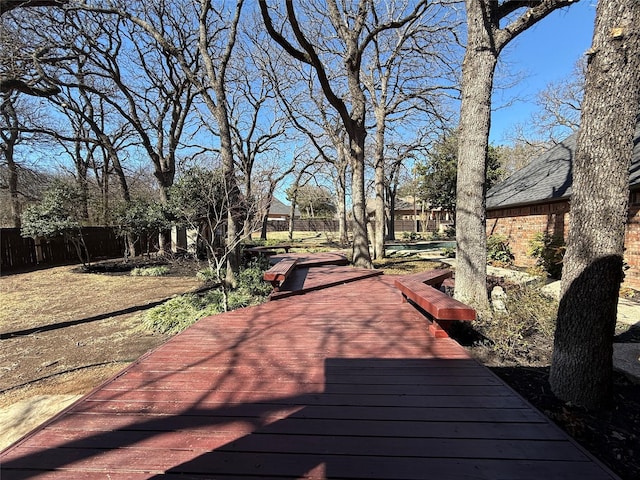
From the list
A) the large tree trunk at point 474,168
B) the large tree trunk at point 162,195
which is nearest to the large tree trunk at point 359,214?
the large tree trunk at point 474,168

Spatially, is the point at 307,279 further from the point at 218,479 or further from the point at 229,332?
the point at 218,479

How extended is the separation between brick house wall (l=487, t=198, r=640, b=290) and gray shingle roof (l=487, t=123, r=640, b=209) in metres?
0.32

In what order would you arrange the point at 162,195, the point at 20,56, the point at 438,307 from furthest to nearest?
the point at 162,195 < the point at 20,56 < the point at 438,307

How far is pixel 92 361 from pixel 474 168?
5.80 meters

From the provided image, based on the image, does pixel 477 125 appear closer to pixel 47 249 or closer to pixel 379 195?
pixel 379 195

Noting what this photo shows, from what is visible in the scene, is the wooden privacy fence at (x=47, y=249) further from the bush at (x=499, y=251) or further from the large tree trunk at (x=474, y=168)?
the bush at (x=499, y=251)

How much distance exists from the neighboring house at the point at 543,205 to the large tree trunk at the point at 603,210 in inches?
215

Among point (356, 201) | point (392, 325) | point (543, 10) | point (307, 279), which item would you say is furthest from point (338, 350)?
point (356, 201)

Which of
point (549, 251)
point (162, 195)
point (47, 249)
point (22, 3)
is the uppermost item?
point (22, 3)

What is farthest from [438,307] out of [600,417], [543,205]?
[543,205]

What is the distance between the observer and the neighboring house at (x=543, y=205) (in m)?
6.88

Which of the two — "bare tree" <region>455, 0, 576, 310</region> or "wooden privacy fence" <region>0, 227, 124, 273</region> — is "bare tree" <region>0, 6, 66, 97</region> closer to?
"wooden privacy fence" <region>0, 227, 124, 273</region>

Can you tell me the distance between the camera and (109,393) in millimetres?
2305

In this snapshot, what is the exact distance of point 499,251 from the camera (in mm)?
11508
